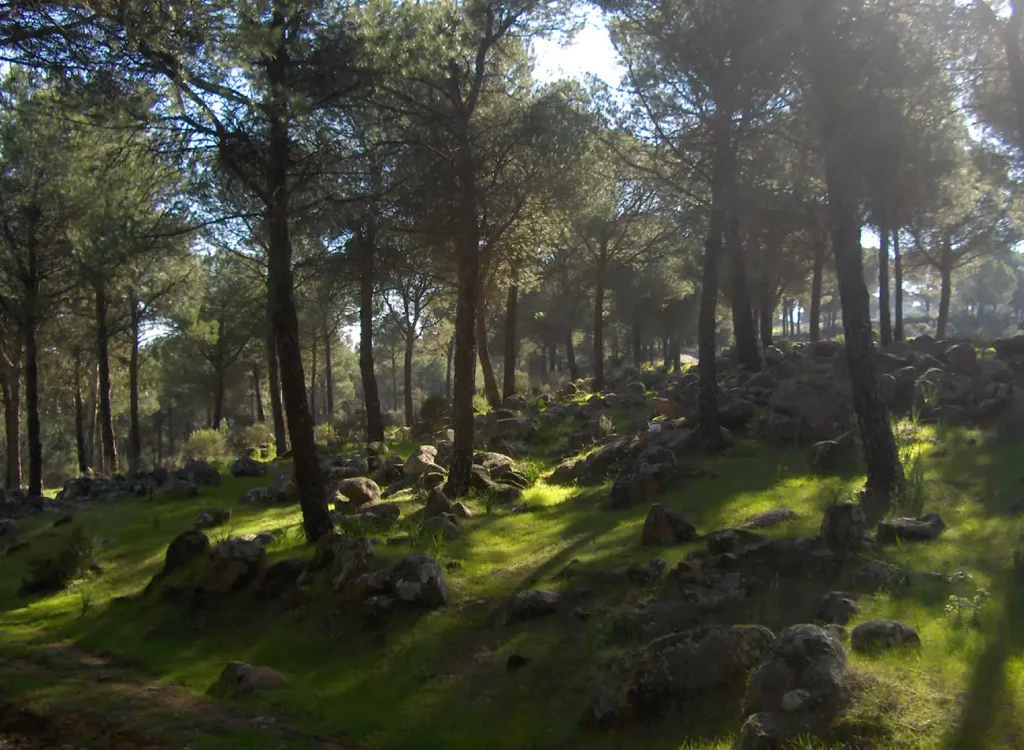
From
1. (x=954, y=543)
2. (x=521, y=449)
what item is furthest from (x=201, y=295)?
(x=954, y=543)

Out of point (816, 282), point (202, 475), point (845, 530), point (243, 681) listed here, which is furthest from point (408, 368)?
point (845, 530)

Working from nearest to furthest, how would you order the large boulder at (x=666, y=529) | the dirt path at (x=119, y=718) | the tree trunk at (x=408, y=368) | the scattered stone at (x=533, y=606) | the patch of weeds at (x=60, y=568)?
the dirt path at (x=119, y=718), the scattered stone at (x=533, y=606), the large boulder at (x=666, y=529), the patch of weeds at (x=60, y=568), the tree trunk at (x=408, y=368)

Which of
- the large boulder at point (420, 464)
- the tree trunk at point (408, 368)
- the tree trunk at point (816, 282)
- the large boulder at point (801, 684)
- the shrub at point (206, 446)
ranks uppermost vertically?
the tree trunk at point (816, 282)

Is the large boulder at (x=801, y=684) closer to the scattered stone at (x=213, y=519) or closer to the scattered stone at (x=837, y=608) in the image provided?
the scattered stone at (x=837, y=608)

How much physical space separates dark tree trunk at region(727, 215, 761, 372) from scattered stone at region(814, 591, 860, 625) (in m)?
16.9

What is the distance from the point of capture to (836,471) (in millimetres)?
14039

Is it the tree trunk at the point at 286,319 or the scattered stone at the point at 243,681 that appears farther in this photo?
the tree trunk at the point at 286,319

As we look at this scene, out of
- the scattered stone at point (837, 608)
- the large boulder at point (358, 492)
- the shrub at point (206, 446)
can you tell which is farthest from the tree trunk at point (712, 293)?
Answer: the shrub at point (206, 446)

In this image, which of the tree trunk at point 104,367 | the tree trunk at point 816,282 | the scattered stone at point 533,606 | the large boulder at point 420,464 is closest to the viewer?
the scattered stone at point 533,606

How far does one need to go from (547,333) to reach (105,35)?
4520 centimetres

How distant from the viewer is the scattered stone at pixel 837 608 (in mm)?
8055

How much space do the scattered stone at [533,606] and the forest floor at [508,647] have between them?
136 mm

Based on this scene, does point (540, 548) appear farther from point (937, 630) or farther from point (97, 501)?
point (97, 501)

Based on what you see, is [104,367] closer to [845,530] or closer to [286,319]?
[286,319]
